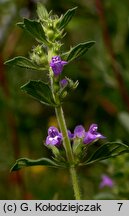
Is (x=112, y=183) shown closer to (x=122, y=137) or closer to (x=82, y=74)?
(x=122, y=137)

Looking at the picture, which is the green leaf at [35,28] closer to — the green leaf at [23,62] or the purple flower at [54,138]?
the green leaf at [23,62]

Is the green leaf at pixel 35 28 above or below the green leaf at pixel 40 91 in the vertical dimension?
above

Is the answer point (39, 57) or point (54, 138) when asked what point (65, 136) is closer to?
point (54, 138)

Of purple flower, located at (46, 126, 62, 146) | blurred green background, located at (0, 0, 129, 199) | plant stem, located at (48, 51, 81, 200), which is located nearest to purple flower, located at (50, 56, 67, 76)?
plant stem, located at (48, 51, 81, 200)

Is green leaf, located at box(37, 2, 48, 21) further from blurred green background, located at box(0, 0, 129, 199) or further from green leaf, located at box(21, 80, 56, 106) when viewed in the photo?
blurred green background, located at box(0, 0, 129, 199)

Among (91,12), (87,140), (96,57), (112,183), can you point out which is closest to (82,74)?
(96,57)

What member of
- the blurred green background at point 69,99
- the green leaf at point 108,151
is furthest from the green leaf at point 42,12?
the blurred green background at point 69,99
